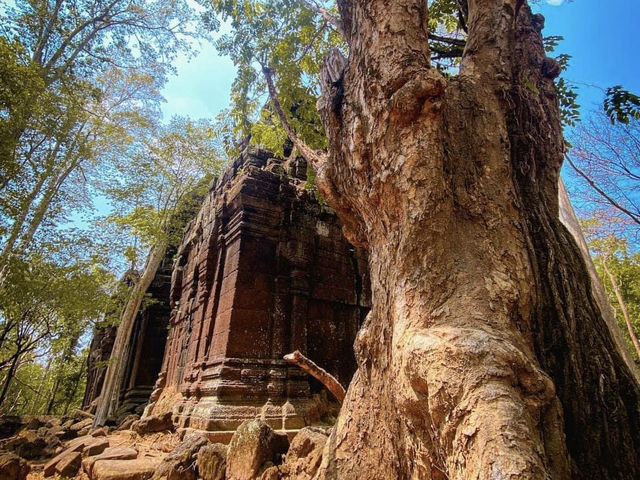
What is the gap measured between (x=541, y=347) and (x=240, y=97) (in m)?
5.22

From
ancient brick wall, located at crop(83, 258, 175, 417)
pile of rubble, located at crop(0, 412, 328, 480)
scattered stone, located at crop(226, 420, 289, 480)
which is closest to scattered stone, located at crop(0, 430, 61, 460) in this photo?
pile of rubble, located at crop(0, 412, 328, 480)

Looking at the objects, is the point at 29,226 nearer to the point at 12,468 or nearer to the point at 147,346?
the point at 147,346

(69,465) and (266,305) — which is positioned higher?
(266,305)

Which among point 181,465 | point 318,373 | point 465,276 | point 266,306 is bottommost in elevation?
point 181,465

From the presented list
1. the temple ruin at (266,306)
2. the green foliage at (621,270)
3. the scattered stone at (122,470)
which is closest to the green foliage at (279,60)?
the temple ruin at (266,306)

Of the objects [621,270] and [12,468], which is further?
[621,270]

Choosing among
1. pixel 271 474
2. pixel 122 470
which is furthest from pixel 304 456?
pixel 122 470

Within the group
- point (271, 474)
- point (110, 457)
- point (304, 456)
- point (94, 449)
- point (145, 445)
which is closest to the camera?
point (271, 474)

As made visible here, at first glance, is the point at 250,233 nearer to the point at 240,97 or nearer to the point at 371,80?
the point at 240,97

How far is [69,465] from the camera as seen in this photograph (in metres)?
5.32

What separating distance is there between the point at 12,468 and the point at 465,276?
221 inches

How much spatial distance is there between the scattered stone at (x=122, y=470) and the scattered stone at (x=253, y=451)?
124 cm

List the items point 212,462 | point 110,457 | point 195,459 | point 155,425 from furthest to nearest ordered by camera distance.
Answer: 1. point 155,425
2. point 110,457
3. point 195,459
4. point 212,462

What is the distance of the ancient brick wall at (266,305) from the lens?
5.76 meters
